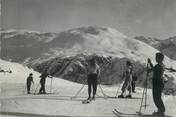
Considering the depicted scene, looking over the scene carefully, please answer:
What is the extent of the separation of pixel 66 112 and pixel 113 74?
112463 millimetres

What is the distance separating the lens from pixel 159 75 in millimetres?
10492

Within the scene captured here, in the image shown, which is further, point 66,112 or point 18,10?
point 18,10

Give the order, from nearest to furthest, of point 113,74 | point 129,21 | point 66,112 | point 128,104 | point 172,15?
point 66,112
point 128,104
point 172,15
point 129,21
point 113,74

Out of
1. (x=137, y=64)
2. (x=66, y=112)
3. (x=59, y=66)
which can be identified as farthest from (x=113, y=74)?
(x=66, y=112)

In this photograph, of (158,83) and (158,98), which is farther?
(158,83)

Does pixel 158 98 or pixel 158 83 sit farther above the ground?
pixel 158 83

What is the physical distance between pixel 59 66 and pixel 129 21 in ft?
451

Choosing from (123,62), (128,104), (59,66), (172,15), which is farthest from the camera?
(59,66)

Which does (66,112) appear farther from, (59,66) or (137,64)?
(59,66)

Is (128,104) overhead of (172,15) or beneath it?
beneath

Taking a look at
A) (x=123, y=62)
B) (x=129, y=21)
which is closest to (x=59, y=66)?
(x=123, y=62)

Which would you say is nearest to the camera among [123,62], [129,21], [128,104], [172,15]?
[128,104]

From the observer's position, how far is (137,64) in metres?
130

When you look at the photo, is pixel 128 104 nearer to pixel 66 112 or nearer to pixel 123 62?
pixel 66 112
